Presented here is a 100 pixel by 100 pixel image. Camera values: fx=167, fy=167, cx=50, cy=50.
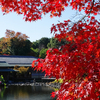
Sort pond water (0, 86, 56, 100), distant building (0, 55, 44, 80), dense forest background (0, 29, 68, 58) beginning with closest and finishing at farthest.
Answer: pond water (0, 86, 56, 100), distant building (0, 55, 44, 80), dense forest background (0, 29, 68, 58)

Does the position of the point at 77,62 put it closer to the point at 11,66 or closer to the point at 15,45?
the point at 11,66

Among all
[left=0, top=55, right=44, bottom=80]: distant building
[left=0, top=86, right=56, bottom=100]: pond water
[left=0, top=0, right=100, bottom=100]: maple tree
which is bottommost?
[left=0, top=86, right=56, bottom=100]: pond water

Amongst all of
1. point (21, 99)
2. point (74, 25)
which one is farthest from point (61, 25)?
point (21, 99)

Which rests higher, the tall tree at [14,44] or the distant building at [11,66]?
the tall tree at [14,44]

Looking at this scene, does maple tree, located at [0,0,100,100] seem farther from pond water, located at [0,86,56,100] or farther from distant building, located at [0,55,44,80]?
distant building, located at [0,55,44,80]

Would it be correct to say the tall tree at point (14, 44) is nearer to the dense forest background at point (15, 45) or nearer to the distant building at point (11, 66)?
the dense forest background at point (15, 45)

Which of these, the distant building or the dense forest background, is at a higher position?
the dense forest background

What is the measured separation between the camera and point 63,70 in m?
3.98

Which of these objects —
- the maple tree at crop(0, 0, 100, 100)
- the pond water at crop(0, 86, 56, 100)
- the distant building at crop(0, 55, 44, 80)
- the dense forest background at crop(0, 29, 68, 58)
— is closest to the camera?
the maple tree at crop(0, 0, 100, 100)

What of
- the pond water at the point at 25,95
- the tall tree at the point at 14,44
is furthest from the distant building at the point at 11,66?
the pond water at the point at 25,95

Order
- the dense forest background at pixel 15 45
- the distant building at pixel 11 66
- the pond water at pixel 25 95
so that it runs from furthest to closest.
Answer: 1. the dense forest background at pixel 15 45
2. the distant building at pixel 11 66
3. the pond water at pixel 25 95

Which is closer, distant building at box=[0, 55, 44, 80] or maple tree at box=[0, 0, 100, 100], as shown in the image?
maple tree at box=[0, 0, 100, 100]

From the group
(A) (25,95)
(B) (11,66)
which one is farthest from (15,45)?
(A) (25,95)

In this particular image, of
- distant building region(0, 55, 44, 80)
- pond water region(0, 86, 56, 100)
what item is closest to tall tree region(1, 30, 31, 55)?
distant building region(0, 55, 44, 80)
